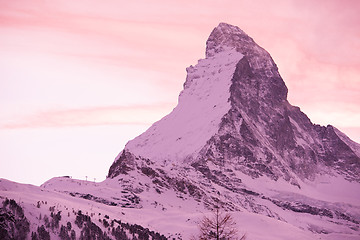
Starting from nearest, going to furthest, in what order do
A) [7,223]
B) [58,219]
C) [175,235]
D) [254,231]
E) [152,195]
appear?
[7,223], [58,219], [175,235], [254,231], [152,195]

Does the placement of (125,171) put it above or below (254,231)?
above

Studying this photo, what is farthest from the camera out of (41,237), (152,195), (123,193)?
(152,195)

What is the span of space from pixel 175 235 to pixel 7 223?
46.5 metres

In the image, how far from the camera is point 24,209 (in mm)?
69125

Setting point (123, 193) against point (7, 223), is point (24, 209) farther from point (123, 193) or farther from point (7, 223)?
point (123, 193)

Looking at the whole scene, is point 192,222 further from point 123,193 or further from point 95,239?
point 95,239

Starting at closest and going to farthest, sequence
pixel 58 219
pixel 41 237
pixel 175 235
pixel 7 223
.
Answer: pixel 7 223, pixel 41 237, pixel 58 219, pixel 175 235

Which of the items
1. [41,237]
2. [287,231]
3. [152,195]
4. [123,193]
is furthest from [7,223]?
[152,195]

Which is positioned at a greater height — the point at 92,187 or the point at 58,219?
the point at 92,187

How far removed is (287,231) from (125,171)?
68.6m

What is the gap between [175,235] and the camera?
10288cm

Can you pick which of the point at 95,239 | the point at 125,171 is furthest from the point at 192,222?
the point at 125,171

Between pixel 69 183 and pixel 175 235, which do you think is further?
pixel 69 183

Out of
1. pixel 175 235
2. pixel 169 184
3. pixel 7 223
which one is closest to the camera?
pixel 7 223
